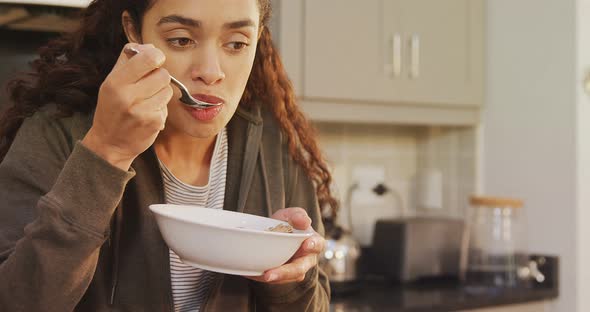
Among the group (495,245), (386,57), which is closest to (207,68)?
(386,57)

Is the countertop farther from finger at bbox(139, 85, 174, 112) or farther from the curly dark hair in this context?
finger at bbox(139, 85, 174, 112)

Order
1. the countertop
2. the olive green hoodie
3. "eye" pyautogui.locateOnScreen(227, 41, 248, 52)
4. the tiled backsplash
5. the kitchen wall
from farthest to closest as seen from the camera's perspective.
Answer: the tiled backsplash → the kitchen wall → the countertop → "eye" pyautogui.locateOnScreen(227, 41, 248, 52) → the olive green hoodie

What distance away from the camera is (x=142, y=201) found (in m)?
1.08

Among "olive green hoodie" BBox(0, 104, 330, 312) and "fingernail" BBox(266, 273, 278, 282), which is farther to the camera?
"fingernail" BBox(266, 273, 278, 282)

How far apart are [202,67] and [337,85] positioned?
105cm

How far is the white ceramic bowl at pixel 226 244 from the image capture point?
879 millimetres

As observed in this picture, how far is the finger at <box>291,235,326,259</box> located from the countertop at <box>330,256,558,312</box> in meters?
0.83

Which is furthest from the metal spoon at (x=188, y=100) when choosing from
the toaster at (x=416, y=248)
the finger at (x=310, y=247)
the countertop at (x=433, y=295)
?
the toaster at (x=416, y=248)

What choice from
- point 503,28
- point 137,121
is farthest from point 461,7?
point 137,121

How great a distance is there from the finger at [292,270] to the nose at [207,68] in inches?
10.5

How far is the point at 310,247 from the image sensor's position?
38.5 inches

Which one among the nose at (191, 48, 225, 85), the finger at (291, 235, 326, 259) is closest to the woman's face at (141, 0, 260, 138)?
the nose at (191, 48, 225, 85)

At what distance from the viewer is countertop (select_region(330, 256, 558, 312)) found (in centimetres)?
185

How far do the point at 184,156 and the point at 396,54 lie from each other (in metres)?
1.11
